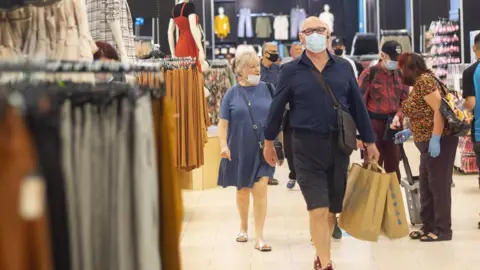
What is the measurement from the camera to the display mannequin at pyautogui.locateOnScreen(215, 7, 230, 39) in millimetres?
23906

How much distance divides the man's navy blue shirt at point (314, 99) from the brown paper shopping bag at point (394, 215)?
37 cm

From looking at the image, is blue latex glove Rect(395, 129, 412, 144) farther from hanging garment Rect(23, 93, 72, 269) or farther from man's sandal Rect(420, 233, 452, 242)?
hanging garment Rect(23, 93, 72, 269)

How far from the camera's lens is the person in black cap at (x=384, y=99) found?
7688 mm

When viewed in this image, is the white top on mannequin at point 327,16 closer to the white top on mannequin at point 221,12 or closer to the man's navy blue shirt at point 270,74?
the white top on mannequin at point 221,12

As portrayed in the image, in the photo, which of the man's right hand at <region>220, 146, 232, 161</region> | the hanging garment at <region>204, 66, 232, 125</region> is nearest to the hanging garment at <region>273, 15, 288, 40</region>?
the hanging garment at <region>204, 66, 232, 125</region>

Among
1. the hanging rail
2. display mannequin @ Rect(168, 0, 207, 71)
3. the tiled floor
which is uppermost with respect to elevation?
display mannequin @ Rect(168, 0, 207, 71)

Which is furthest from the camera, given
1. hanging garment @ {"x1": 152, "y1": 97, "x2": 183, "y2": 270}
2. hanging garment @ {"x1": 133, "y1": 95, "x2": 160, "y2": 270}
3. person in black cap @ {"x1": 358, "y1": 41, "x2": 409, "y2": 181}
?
person in black cap @ {"x1": 358, "y1": 41, "x2": 409, "y2": 181}

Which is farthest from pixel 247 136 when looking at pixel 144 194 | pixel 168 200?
pixel 144 194


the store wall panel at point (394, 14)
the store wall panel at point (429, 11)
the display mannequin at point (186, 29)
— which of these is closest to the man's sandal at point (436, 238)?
the display mannequin at point (186, 29)

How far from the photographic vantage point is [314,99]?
512cm

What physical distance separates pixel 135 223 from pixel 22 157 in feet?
2.02

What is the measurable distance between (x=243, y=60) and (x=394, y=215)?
195cm

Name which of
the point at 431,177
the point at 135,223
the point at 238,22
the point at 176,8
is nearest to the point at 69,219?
the point at 135,223

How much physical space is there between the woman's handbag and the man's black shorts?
1.37m
